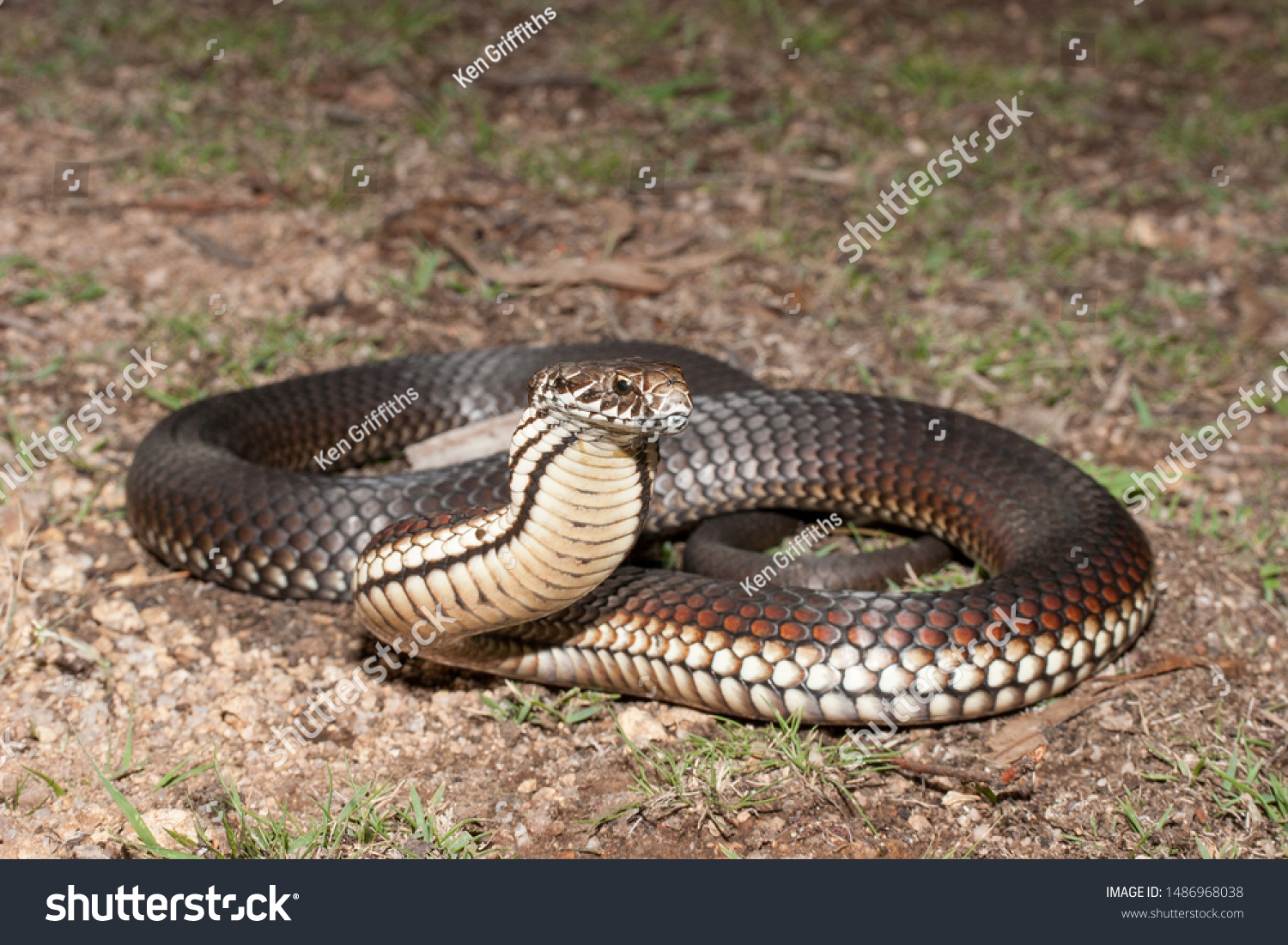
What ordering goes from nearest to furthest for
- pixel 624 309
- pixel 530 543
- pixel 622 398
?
pixel 622 398 → pixel 530 543 → pixel 624 309

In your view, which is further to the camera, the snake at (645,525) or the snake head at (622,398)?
the snake at (645,525)

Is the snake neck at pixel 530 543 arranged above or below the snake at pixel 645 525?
above

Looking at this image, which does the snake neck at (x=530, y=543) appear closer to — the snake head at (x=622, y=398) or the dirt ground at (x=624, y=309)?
the snake head at (x=622, y=398)

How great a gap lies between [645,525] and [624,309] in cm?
287

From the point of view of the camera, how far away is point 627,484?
3445 millimetres

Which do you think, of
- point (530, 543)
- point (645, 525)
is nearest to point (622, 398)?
point (530, 543)

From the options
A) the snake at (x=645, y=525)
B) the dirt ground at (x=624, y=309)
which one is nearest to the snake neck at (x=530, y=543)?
the snake at (x=645, y=525)

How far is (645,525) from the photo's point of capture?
4.89m

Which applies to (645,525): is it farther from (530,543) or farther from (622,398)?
(622,398)

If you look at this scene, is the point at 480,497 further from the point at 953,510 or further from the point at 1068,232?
the point at 1068,232

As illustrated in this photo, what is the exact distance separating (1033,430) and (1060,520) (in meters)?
1.73

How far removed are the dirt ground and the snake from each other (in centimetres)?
27

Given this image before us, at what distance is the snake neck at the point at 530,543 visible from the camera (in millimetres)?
3379

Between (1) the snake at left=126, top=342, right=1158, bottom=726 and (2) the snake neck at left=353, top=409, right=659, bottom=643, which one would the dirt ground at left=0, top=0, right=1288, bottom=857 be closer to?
(1) the snake at left=126, top=342, right=1158, bottom=726
